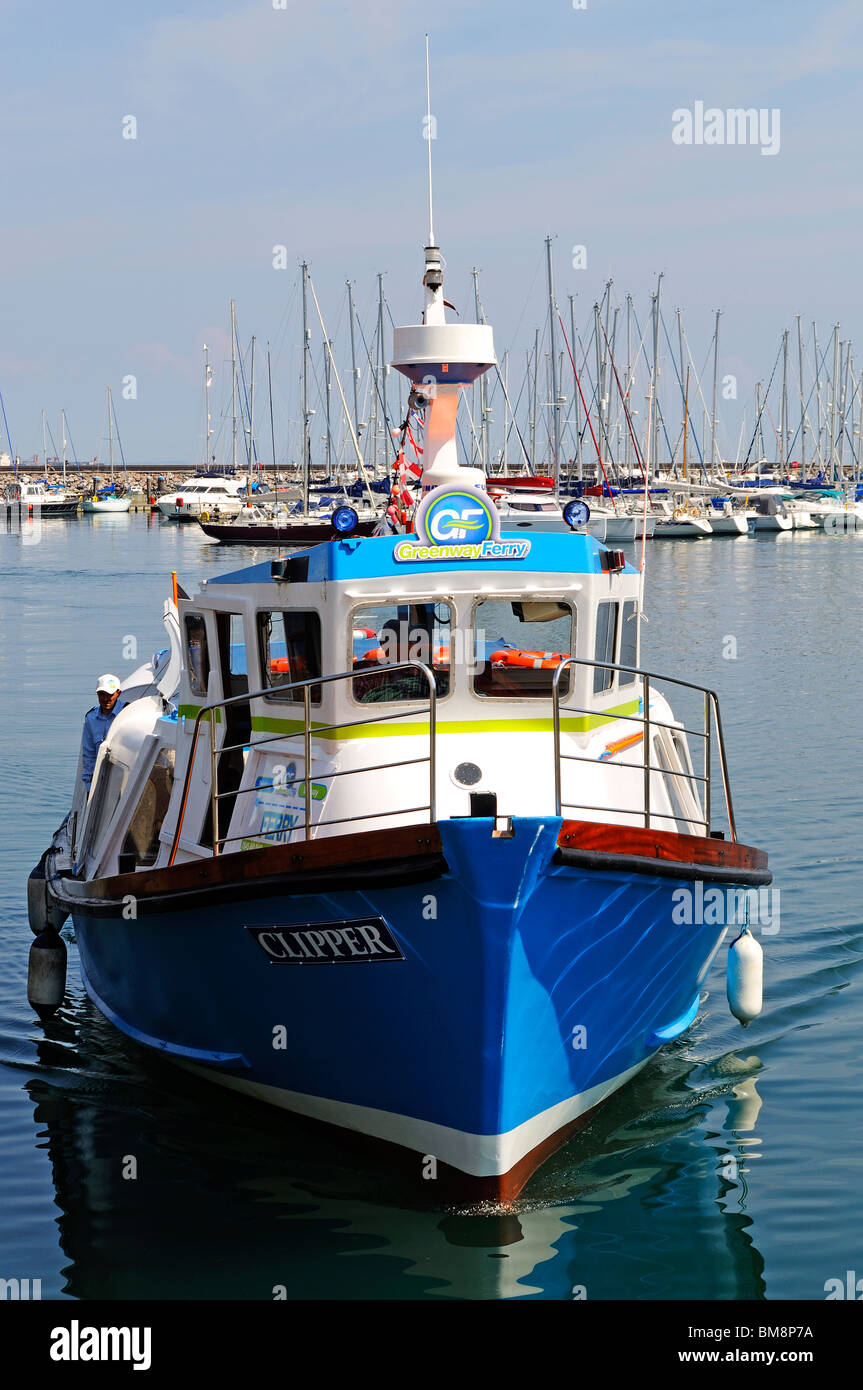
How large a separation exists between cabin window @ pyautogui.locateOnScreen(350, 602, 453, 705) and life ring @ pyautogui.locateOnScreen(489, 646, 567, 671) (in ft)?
1.11

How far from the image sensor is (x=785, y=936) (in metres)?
14.4

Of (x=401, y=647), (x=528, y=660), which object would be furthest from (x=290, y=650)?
(x=528, y=660)

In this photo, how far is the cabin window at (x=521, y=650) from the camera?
9.78m

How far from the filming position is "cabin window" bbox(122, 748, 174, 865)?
39.8 feet

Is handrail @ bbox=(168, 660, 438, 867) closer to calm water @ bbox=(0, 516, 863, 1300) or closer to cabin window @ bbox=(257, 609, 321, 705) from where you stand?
cabin window @ bbox=(257, 609, 321, 705)

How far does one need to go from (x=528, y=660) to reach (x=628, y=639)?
128 centimetres

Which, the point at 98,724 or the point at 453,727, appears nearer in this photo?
the point at 453,727

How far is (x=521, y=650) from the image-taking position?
34.0ft

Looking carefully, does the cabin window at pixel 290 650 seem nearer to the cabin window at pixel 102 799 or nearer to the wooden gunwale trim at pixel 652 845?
the wooden gunwale trim at pixel 652 845

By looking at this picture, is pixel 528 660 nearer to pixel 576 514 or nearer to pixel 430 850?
pixel 576 514

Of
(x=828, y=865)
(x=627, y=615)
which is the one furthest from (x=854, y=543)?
(x=627, y=615)

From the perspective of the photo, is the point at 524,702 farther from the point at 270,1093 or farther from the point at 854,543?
the point at 854,543

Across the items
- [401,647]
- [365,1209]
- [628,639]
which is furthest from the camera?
[628,639]
